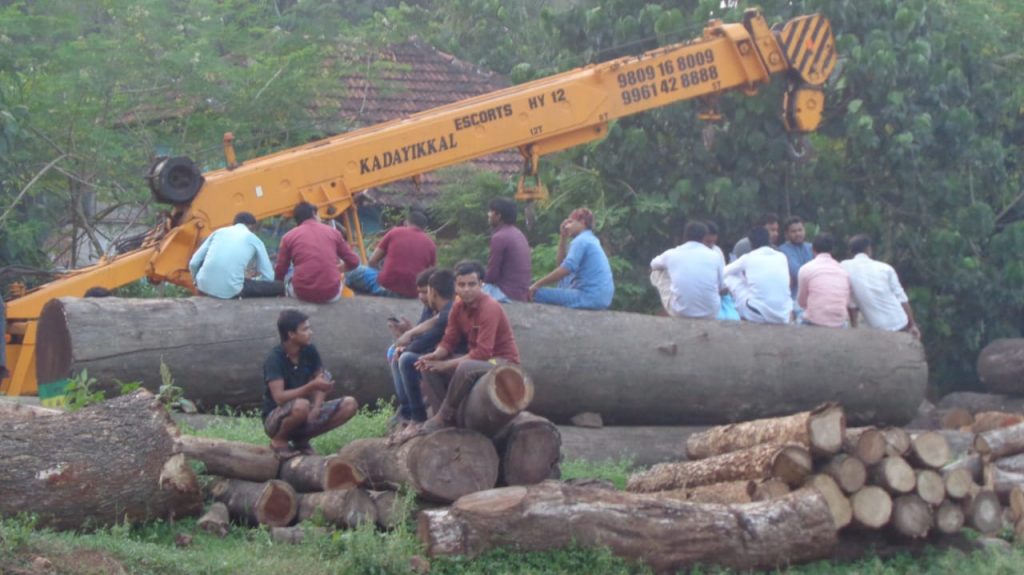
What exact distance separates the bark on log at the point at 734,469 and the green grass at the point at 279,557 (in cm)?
68

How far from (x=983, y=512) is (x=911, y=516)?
2.98 feet

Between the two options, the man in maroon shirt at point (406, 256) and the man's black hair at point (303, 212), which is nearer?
the man's black hair at point (303, 212)

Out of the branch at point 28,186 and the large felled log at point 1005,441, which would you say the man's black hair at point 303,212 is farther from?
the large felled log at point 1005,441

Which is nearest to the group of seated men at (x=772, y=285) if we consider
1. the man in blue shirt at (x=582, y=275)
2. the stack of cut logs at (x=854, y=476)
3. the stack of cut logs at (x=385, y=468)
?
the man in blue shirt at (x=582, y=275)

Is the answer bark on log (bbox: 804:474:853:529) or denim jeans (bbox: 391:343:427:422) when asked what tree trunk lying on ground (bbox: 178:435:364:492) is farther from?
bark on log (bbox: 804:474:853:529)

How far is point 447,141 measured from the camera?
14109 mm

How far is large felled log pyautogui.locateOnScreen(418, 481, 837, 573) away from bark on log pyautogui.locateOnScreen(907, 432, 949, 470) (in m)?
0.98

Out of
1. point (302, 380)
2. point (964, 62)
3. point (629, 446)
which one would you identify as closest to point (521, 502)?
point (302, 380)

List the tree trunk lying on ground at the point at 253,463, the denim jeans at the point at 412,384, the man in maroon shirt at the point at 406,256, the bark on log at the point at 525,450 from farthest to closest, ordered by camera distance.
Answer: the man in maroon shirt at the point at 406,256
the denim jeans at the point at 412,384
the tree trunk lying on ground at the point at 253,463
the bark on log at the point at 525,450

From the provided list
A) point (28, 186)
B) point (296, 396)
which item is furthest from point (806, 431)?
point (28, 186)

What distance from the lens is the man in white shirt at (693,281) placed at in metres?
13.8

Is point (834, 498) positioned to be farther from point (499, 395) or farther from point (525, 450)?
point (499, 395)

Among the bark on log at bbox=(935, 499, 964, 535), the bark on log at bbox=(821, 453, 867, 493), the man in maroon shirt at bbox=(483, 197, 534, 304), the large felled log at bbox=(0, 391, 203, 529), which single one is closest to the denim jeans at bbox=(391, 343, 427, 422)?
the large felled log at bbox=(0, 391, 203, 529)

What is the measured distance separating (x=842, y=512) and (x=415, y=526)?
9.82ft
